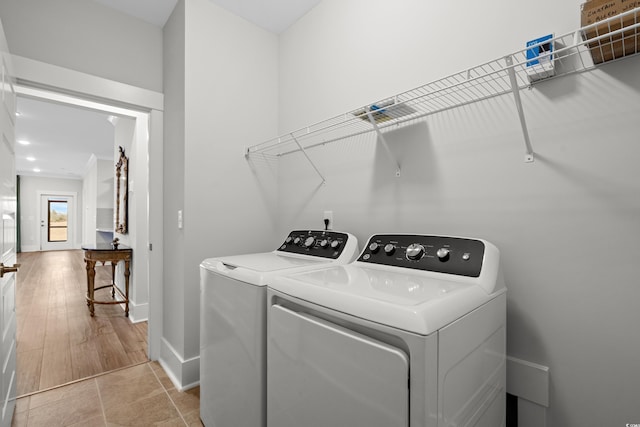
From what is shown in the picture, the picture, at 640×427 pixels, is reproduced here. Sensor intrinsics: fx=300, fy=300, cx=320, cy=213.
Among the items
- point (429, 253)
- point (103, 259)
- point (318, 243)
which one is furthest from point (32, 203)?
point (429, 253)

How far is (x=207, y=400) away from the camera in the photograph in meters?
1.51

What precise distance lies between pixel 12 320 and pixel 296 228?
167cm

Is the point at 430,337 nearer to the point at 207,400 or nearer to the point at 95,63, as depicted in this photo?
the point at 207,400

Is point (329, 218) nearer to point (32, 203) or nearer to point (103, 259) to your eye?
point (103, 259)

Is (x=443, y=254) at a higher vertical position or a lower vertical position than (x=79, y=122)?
lower

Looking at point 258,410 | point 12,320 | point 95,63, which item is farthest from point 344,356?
point 95,63

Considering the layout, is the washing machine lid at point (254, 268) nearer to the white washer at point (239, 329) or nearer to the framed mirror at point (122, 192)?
the white washer at point (239, 329)

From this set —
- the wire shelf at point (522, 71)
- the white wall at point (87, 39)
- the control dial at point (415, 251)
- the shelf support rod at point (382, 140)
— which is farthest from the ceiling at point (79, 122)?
the control dial at point (415, 251)

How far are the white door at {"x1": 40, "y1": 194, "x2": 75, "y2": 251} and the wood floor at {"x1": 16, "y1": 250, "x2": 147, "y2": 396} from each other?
7.39 metres

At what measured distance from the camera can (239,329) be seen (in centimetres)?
124

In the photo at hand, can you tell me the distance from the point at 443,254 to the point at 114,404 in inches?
80.0

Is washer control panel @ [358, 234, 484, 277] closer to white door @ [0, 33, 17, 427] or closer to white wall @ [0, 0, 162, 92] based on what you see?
white door @ [0, 33, 17, 427]

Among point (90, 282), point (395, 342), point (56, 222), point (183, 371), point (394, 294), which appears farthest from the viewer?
point (56, 222)

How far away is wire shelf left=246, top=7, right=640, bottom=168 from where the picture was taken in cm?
85
